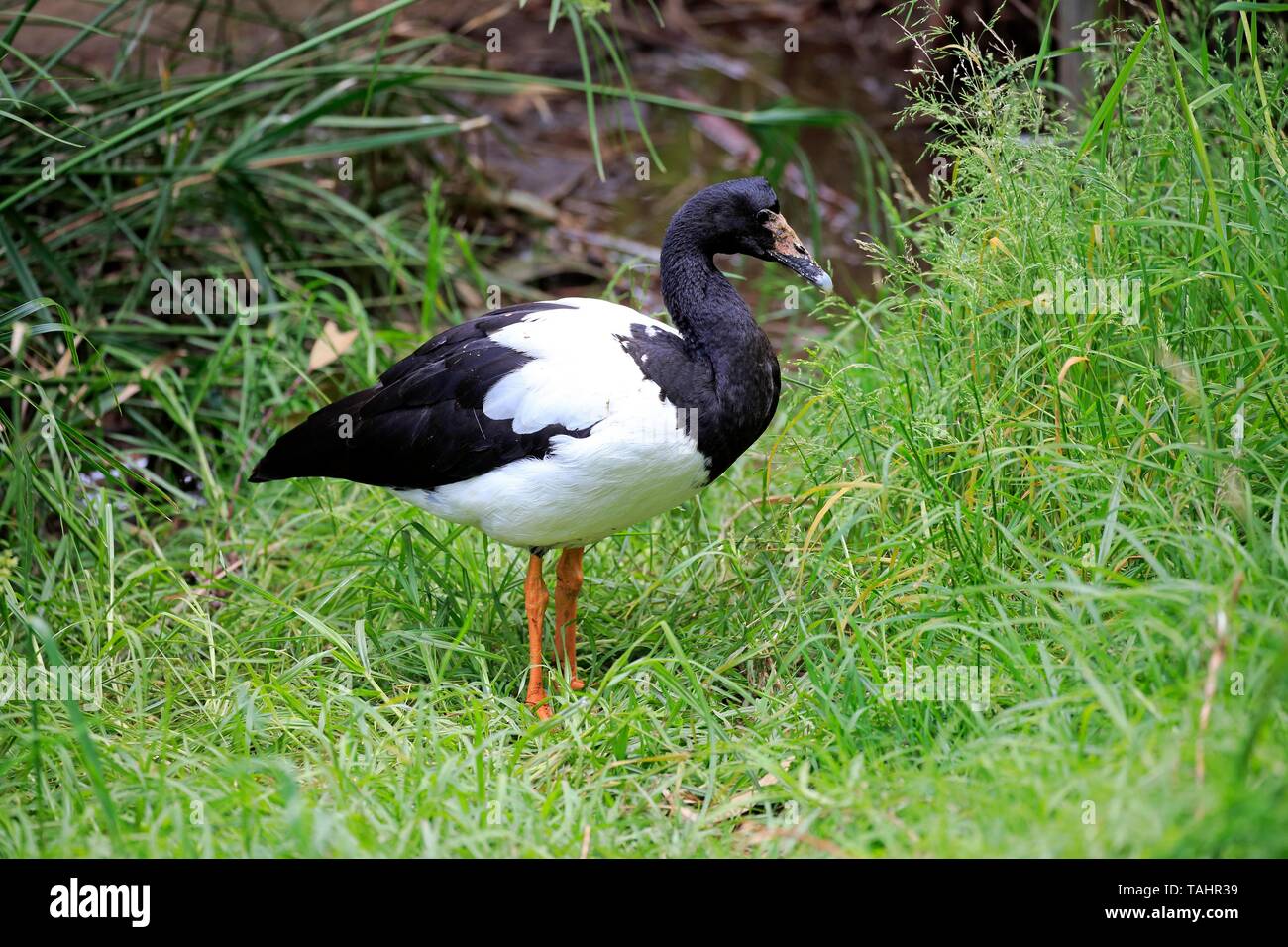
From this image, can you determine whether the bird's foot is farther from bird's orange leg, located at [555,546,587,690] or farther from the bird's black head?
the bird's black head

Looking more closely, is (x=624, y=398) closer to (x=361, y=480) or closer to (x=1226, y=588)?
(x=361, y=480)

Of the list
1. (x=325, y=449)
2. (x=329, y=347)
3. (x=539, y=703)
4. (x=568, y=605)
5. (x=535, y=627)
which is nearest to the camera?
Answer: (x=539, y=703)

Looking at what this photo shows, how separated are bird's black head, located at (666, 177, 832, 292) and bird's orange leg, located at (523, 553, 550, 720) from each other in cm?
108

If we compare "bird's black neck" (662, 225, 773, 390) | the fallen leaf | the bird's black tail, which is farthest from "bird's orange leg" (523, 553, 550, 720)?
the fallen leaf

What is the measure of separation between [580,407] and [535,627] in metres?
0.73

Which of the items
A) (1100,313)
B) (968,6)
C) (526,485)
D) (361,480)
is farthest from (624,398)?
(968,6)

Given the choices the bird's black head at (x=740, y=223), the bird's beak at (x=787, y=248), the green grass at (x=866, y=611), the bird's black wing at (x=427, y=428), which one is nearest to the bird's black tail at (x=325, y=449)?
the bird's black wing at (x=427, y=428)

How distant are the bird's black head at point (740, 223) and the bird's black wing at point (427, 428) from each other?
46 centimetres

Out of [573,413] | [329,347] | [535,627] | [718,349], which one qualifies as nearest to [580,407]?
[573,413]

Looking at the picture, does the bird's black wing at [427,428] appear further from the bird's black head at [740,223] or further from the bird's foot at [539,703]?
the bird's foot at [539,703]

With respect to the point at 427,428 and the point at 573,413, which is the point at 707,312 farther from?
the point at 427,428

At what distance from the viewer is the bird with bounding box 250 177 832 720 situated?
3.51m

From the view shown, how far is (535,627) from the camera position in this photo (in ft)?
12.6
